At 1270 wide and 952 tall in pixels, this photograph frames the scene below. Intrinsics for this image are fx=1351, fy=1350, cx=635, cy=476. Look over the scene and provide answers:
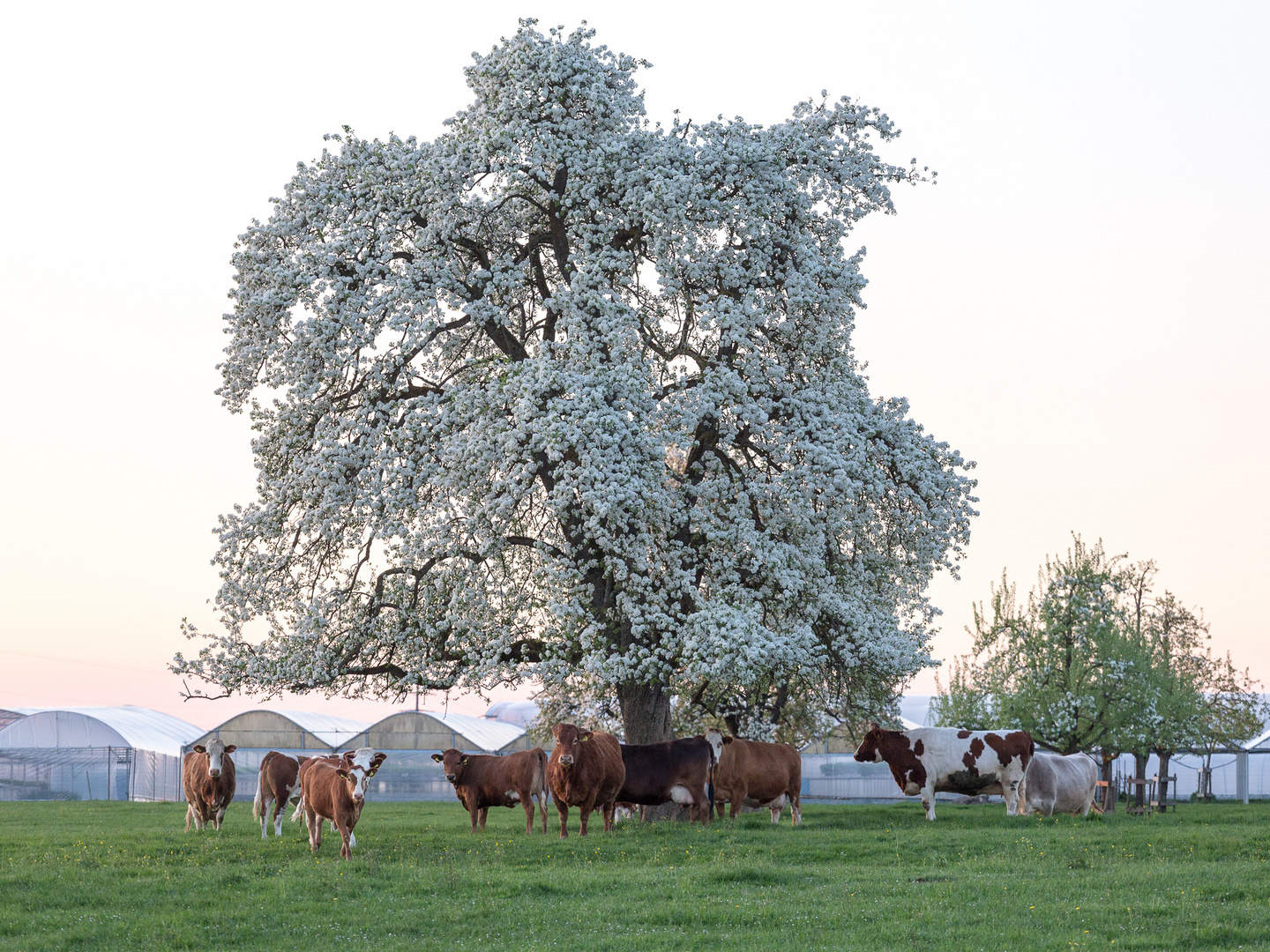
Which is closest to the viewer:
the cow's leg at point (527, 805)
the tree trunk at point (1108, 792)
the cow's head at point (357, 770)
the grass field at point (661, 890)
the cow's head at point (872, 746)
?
the grass field at point (661, 890)

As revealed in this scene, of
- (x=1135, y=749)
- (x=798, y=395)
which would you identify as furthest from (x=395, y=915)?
(x=1135, y=749)

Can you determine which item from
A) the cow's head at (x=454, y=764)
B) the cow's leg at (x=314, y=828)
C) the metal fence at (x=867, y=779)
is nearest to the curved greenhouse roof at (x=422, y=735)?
the metal fence at (x=867, y=779)

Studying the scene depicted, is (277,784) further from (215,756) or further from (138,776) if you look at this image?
(138,776)

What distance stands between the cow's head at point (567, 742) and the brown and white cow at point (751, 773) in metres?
3.64

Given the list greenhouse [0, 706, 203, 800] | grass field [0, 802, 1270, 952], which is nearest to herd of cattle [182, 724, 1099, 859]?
grass field [0, 802, 1270, 952]

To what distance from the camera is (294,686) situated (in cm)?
2572

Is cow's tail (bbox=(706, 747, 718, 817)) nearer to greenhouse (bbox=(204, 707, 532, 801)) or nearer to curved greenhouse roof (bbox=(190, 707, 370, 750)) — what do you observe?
greenhouse (bbox=(204, 707, 532, 801))

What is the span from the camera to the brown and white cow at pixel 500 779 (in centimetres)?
2428

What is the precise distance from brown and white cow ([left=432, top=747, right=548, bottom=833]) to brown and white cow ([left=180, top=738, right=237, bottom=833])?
3.96 meters

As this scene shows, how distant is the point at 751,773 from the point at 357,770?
9.19 m

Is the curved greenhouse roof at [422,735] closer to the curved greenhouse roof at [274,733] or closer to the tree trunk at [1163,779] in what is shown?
the curved greenhouse roof at [274,733]

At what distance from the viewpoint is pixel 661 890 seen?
1584cm

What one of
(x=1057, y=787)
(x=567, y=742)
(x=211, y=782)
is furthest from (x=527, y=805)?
(x=1057, y=787)

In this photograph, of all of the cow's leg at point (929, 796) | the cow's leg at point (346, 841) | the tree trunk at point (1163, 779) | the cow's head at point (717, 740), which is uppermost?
the cow's head at point (717, 740)
